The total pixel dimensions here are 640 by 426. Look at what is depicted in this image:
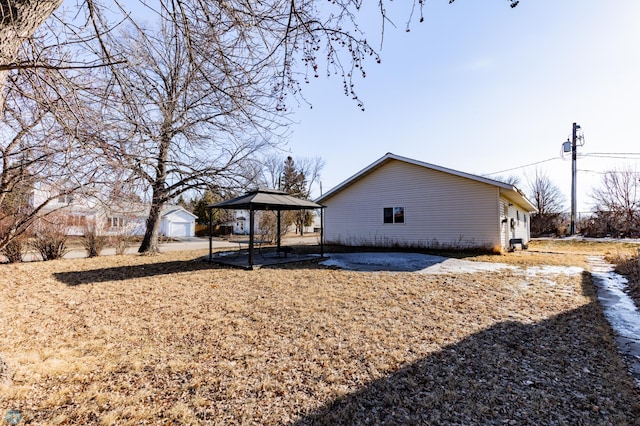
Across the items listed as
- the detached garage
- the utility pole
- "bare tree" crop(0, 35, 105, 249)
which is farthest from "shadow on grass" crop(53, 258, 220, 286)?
the utility pole

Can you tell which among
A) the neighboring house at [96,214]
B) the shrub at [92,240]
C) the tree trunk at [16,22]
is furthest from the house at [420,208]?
the tree trunk at [16,22]

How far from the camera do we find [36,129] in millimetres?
3795

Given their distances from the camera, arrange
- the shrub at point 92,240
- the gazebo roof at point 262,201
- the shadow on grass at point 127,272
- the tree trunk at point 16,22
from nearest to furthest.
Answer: the tree trunk at point 16,22 < the shadow on grass at point 127,272 < the gazebo roof at point 262,201 < the shrub at point 92,240

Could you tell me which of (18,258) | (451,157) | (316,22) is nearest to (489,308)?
(316,22)

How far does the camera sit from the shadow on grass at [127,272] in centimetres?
707

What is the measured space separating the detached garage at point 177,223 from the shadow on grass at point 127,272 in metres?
21.9

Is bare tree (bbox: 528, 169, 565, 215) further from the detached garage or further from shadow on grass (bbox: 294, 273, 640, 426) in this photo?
the detached garage

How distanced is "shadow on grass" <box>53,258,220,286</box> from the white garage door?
22603 mm

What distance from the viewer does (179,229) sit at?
31125 millimetres

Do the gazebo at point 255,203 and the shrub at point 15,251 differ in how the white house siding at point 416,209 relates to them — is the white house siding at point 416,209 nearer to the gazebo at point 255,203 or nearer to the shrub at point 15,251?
the gazebo at point 255,203

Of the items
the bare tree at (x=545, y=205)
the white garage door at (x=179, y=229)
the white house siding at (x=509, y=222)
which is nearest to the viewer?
the white house siding at (x=509, y=222)

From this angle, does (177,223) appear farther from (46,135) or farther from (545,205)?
(545,205)

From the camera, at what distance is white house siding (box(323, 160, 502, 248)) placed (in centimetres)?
1237

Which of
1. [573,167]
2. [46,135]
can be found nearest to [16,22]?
[46,135]
